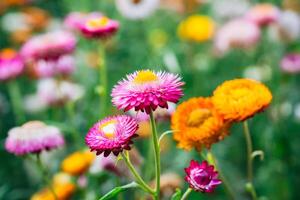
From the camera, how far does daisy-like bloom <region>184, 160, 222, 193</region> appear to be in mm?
947

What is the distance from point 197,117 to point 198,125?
0.05 ft

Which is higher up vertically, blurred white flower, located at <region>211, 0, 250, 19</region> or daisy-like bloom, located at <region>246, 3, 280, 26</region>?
daisy-like bloom, located at <region>246, 3, 280, 26</region>

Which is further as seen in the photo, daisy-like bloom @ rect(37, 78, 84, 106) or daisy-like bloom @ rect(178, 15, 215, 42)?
daisy-like bloom @ rect(178, 15, 215, 42)

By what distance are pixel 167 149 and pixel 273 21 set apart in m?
0.64

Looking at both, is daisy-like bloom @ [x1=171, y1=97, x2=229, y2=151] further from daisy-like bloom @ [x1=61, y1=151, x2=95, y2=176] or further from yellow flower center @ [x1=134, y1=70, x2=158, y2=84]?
daisy-like bloom @ [x1=61, y1=151, x2=95, y2=176]

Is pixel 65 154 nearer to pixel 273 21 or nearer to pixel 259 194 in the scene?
pixel 259 194

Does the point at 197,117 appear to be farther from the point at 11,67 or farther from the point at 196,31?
the point at 196,31

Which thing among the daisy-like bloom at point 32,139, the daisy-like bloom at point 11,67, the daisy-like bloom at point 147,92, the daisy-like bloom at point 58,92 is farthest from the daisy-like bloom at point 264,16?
the daisy-like bloom at point 147,92

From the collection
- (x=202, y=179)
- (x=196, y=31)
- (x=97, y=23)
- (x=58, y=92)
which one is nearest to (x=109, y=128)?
(x=202, y=179)

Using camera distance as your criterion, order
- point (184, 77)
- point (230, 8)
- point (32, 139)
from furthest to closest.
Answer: point (230, 8) < point (184, 77) < point (32, 139)

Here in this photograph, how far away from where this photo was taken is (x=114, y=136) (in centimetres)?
95

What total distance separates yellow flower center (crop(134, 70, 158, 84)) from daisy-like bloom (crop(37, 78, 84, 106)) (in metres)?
0.88

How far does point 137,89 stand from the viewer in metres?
0.96

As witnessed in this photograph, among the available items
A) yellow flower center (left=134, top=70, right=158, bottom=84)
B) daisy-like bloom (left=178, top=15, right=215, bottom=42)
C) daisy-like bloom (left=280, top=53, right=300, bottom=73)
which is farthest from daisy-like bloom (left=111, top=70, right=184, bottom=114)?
daisy-like bloom (left=178, top=15, right=215, bottom=42)
